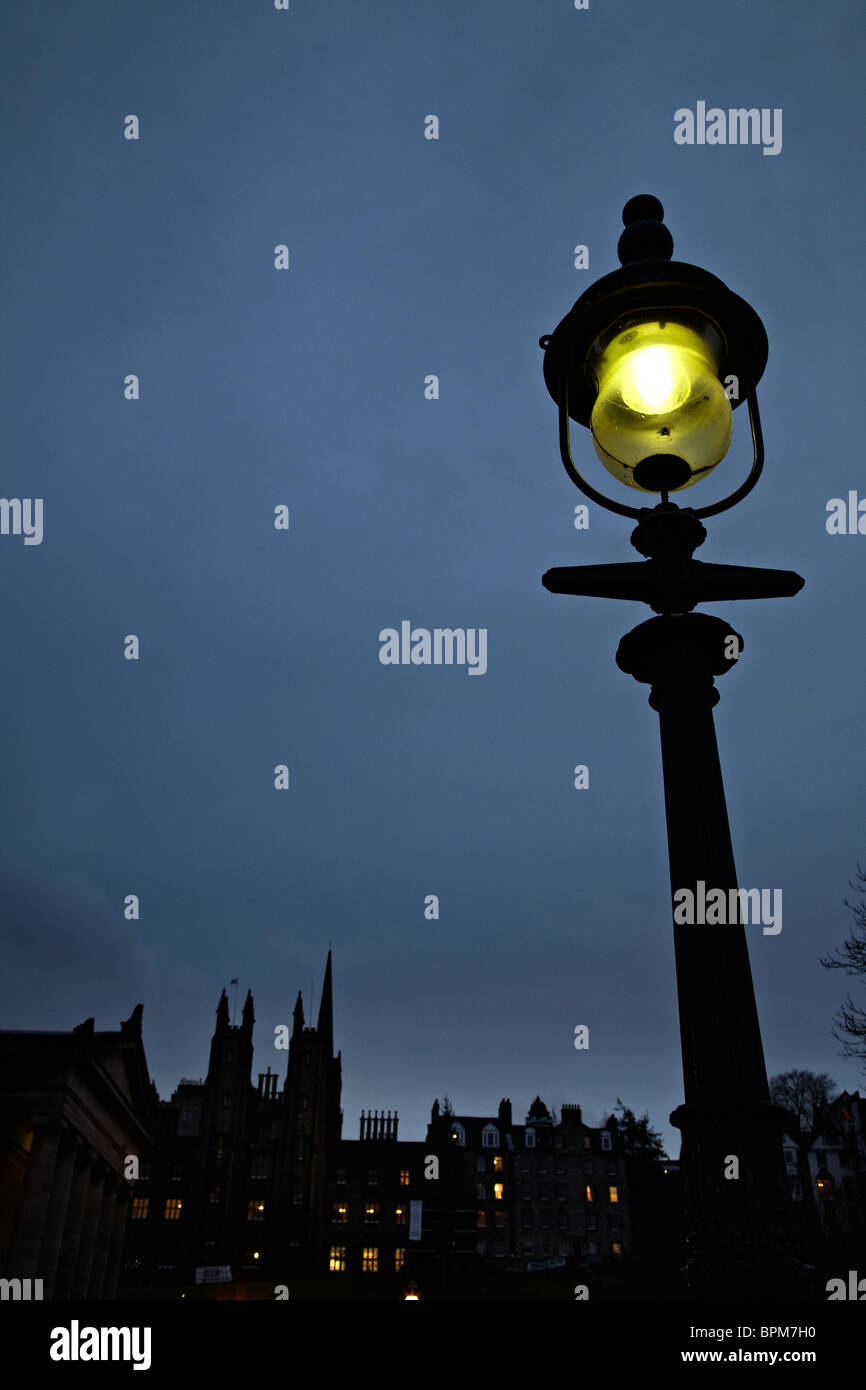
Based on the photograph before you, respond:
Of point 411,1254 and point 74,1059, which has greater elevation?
point 74,1059

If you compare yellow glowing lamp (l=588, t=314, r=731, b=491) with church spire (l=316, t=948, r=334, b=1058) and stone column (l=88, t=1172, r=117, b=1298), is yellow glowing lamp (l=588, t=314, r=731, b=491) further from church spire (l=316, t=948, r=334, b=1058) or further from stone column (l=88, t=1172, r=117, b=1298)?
church spire (l=316, t=948, r=334, b=1058)

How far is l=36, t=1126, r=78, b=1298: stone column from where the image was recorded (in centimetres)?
3425

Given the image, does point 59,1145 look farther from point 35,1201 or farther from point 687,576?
point 687,576

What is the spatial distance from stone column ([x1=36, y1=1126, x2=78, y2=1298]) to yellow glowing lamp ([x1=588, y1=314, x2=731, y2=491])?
39149 mm

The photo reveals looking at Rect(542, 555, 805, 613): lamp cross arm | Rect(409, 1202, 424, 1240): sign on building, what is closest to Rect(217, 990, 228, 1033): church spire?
Rect(409, 1202, 424, 1240): sign on building

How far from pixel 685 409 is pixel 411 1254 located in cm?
8893

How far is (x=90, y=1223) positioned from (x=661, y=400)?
55.7 meters

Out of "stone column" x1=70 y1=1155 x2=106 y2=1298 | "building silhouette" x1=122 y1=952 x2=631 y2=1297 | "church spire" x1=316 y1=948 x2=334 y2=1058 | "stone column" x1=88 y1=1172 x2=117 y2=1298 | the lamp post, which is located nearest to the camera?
the lamp post

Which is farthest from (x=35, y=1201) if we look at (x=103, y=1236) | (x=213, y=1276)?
(x=213, y=1276)

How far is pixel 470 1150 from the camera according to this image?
8662 centimetres

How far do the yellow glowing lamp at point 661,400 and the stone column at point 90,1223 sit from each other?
4977 centimetres
